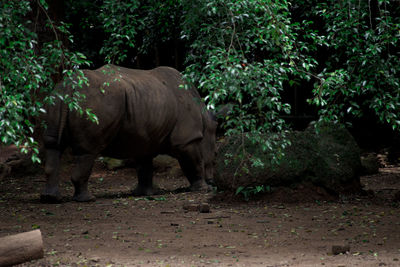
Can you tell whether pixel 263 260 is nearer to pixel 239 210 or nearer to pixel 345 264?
pixel 345 264

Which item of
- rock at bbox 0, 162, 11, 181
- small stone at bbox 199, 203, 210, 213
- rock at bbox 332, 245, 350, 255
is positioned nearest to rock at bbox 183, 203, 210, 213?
small stone at bbox 199, 203, 210, 213

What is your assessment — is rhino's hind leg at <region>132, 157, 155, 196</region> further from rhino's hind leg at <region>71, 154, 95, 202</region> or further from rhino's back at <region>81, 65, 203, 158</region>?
rhino's hind leg at <region>71, 154, 95, 202</region>

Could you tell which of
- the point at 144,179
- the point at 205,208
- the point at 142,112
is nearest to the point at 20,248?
the point at 205,208

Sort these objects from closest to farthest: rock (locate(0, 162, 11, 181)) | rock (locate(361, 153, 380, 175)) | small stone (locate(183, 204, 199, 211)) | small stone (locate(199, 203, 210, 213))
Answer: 1. small stone (locate(199, 203, 210, 213))
2. small stone (locate(183, 204, 199, 211))
3. rock (locate(0, 162, 11, 181))
4. rock (locate(361, 153, 380, 175))

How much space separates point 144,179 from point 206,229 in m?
3.19

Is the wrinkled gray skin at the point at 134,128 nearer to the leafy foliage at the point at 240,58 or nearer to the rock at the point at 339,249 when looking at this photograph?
the leafy foliage at the point at 240,58

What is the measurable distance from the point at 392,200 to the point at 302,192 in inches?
53.2

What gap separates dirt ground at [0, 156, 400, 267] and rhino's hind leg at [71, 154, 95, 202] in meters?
0.18

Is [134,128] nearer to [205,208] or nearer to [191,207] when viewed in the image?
[191,207]

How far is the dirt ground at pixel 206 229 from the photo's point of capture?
17.4ft

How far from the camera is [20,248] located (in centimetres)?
501

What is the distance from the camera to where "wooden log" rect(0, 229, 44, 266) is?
490 centimetres

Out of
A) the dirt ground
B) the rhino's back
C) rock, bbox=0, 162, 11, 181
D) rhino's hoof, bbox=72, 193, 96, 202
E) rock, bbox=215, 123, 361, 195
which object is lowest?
the dirt ground

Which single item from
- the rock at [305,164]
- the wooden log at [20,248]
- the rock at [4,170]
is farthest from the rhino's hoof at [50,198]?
the wooden log at [20,248]
